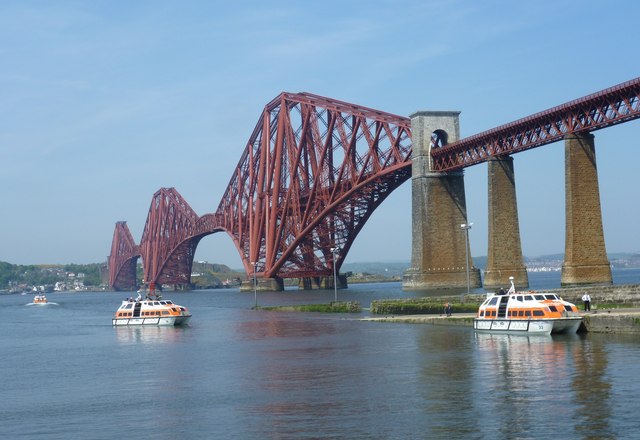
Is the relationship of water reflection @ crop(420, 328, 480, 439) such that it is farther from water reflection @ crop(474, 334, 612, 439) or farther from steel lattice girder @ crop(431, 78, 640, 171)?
steel lattice girder @ crop(431, 78, 640, 171)

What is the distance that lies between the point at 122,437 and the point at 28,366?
2801 cm

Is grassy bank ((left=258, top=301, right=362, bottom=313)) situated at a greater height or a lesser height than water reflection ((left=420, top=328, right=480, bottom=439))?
greater

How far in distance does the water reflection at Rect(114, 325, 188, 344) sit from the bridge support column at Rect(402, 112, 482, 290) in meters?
43.9

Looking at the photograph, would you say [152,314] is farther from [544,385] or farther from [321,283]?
[321,283]

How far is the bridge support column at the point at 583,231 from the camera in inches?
3408

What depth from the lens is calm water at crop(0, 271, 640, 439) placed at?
102 feet

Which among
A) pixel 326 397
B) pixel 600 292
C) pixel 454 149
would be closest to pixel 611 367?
pixel 326 397

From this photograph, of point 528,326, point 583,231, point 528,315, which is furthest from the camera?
point 583,231

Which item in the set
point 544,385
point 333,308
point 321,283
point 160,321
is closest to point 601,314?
point 544,385

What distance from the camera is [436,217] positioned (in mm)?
A: 123312

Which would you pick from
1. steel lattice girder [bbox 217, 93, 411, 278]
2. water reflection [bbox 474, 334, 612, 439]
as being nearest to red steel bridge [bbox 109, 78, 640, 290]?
steel lattice girder [bbox 217, 93, 411, 278]

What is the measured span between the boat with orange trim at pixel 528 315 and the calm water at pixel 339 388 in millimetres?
843

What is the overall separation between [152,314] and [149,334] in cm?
900

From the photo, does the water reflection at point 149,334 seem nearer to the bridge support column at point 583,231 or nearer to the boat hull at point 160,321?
the boat hull at point 160,321
